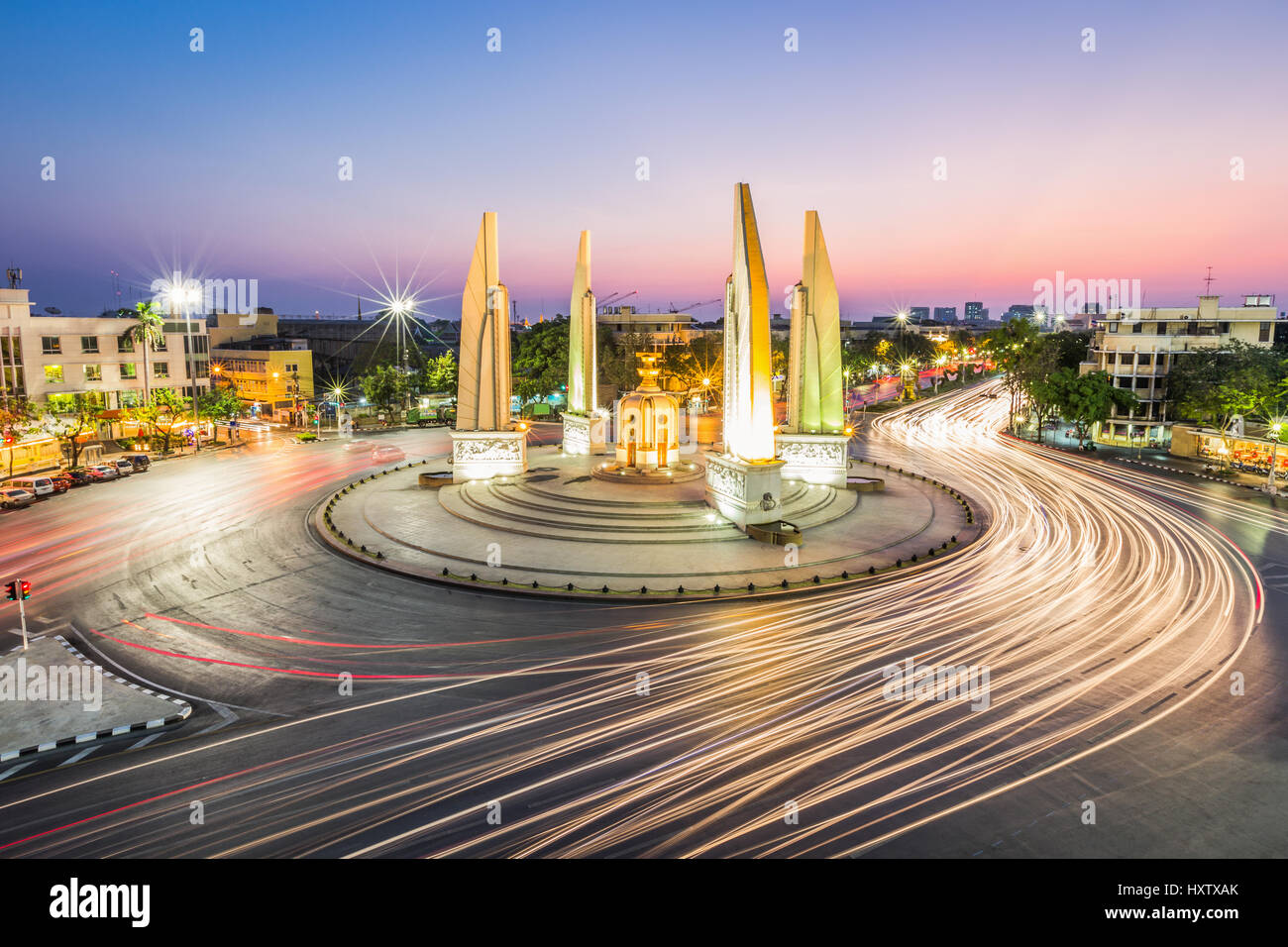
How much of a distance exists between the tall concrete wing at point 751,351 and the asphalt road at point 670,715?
25.8 feet

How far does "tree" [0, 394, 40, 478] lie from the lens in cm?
3972

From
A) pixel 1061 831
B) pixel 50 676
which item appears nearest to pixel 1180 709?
pixel 1061 831

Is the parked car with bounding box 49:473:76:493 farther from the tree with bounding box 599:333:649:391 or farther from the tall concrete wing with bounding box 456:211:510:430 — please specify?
the tree with bounding box 599:333:649:391

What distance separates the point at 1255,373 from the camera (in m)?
43.0

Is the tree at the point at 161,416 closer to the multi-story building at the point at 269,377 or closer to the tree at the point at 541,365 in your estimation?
the multi-story building at the point at 269,377

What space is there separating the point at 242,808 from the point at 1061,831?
483 inches

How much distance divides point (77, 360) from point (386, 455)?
2687 cm

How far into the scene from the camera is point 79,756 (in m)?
12.8

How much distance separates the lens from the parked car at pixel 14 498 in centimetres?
3191

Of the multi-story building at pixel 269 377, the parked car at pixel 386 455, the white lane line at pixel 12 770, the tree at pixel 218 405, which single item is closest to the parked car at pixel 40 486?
the parked car at pixel 386 455

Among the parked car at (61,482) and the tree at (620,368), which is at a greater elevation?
the tree at (620,368)

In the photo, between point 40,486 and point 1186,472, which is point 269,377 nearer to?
point 40,486
